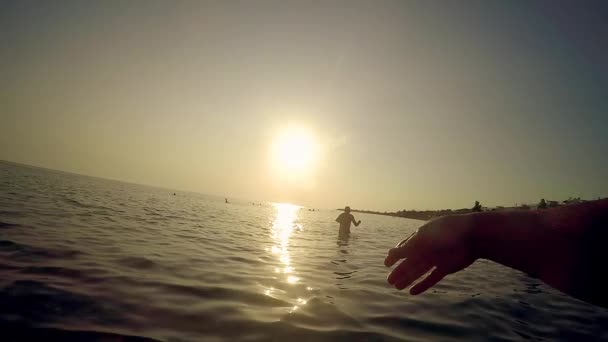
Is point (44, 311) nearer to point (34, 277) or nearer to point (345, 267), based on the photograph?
point (34, 277)

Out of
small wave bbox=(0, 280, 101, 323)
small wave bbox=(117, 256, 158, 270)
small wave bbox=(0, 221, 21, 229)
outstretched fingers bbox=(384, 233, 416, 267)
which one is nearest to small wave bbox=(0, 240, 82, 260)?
small wave bbox=(117, 256, 158, 270)

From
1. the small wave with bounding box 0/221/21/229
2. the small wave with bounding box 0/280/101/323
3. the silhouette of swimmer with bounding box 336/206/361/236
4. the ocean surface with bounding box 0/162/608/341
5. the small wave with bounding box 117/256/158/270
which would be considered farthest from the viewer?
the silhouette of swimmer with bounding box 336/206/361/236

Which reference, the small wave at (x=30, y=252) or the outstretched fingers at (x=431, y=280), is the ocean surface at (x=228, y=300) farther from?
the outstretched fingers at (x=431, y=280)

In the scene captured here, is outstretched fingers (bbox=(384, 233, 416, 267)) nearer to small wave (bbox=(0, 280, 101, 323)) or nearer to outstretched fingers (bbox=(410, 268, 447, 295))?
outstretched fingers (bbox=(410, 268, 447, 295))

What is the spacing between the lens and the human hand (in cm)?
184

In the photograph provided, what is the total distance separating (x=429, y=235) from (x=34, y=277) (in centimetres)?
658

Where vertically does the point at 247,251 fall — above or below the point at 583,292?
below

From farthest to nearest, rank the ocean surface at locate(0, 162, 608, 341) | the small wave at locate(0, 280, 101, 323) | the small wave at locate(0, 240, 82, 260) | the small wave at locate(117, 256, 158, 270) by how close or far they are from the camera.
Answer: the small wave at locate(117, 256, 158, 270)
the small wave at locate(0, 240, 82, 260)
the ocean surface at locate(0, 162, 608, 341)
the small wave at locate(0, 280, 101, 323)

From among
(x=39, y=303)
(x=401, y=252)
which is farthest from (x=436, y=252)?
(x=39, y=303)

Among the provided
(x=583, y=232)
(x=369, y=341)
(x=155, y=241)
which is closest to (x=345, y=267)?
(x=369, y=341)

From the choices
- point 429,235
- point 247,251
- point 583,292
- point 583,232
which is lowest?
point 247,251

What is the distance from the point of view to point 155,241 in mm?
10734

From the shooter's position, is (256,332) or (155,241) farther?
(155,241)

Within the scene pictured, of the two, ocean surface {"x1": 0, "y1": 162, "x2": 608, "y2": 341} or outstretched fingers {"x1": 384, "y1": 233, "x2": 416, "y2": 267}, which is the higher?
outstretched fingers {"x1": 384, "y1": 233, "x2": 416, "y2": 267}
